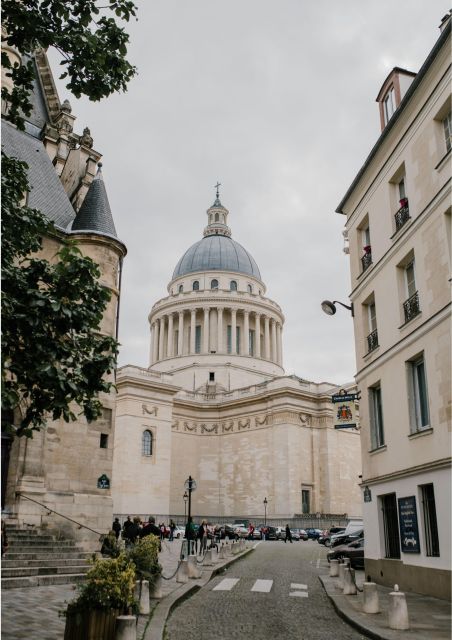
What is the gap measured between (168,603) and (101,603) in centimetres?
475

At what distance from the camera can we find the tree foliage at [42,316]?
8.41m

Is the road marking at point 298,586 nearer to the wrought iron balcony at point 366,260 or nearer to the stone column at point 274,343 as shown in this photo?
the wrought iron balcony at point 366,260

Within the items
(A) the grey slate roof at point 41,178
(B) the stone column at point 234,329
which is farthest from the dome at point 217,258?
(A) the grey slate roof at point 41,178

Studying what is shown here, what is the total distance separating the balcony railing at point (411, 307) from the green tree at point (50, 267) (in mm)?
8398

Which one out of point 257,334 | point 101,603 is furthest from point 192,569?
point 257,334

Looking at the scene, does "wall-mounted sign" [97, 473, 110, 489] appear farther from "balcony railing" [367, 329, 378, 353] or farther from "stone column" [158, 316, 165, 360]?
"stone column" [158, 316, 165, 360]

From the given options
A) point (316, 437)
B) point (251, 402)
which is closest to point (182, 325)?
point (251, 402)

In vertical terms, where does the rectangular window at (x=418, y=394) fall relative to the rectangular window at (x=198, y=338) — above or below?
below

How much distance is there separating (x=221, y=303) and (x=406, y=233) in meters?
61.7

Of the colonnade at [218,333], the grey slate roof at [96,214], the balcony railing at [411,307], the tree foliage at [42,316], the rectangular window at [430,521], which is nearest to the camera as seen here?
the tree foliage at [42,316]

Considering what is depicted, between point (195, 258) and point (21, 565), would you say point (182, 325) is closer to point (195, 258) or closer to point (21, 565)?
point (195, 258)

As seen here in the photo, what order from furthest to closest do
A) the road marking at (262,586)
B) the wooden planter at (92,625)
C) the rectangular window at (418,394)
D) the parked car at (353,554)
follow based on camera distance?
1. the parked car at (353,554)
2. the road marking at (262,586)
3. the rectangular window at (418,394)
4. the wooden planter at (92,625)

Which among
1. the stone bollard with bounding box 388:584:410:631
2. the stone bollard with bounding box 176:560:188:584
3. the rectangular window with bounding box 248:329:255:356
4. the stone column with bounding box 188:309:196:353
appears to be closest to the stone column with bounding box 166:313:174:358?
the stone column with bounding box 188:309:196:353

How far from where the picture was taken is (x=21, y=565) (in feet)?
51.9
